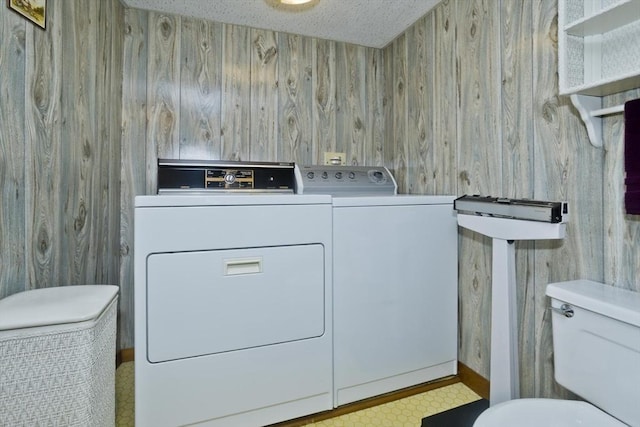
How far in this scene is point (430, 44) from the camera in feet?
6.60

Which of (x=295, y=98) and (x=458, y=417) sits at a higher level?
(x=295, y=98)

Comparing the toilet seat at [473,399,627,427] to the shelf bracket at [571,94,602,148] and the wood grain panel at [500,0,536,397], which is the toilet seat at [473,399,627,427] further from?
the shelf bracket at [571,94,602,148]

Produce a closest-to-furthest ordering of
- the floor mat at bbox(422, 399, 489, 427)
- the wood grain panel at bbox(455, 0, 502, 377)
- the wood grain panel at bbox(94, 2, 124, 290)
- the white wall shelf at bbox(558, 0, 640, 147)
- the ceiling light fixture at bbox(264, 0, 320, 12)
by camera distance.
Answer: the white wall shelf at bbox(558, 0, 640, 147)
the floor mat at bbox(422, 399, 489, 427)
the wood grain panel at bbox(455, 0, 502, 377)
the wood grain panel at bbox(94, 2, 124, 290)
the ceiling light fixture at bbox(264, 0, 320, 12)

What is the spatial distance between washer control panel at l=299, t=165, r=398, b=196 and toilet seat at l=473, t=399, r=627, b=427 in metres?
1.31

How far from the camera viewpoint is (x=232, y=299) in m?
1.34

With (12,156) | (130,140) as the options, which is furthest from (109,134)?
(12,156)

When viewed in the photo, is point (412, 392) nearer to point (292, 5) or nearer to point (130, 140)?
point (130, 140)

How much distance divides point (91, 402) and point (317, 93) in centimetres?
213

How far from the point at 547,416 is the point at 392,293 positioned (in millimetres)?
761

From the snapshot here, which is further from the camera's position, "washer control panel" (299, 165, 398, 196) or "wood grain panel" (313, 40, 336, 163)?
"wood grain panel" (313, 40, 336, 163)

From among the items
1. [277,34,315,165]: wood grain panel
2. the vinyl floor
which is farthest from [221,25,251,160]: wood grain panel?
the vinyl floor

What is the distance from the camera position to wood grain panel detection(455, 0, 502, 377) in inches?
62.5

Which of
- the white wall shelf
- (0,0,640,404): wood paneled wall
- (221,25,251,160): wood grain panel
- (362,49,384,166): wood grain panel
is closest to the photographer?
the white wall shelf

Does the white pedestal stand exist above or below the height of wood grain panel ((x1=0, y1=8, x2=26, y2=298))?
below
